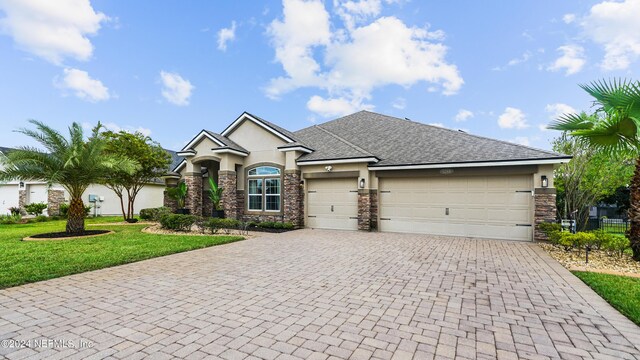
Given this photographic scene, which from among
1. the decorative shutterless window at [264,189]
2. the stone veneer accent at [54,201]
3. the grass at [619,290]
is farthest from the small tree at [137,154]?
the grass at [619,290]

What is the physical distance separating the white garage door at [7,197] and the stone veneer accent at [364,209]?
2664 centimetres

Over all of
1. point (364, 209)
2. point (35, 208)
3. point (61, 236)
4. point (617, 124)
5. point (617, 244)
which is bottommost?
point (61, 236)

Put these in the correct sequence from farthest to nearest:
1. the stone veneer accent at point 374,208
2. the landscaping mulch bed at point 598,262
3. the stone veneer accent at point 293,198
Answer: the stone veneer accent at point 293,198, the stone veneer accent at point 374,208, the landscaping mulch bed at point 598,262

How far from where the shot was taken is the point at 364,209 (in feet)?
41.7

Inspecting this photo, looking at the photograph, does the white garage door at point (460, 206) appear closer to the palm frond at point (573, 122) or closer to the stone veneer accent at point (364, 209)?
the stone veneer accent at point (364, 209)

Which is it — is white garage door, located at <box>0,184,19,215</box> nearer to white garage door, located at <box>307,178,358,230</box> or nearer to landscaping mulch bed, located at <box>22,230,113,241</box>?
landscaping mulch bed, located at <box>22,230,113,241</box>

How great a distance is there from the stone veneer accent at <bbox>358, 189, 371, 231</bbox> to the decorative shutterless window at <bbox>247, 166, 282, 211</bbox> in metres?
4.24

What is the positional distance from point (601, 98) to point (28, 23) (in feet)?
64.5

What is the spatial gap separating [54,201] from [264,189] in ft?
54.3

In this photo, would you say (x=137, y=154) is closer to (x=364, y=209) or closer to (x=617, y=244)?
(x=364, y=209)

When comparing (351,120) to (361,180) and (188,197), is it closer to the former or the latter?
(361,180)

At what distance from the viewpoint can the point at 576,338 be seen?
3.30m

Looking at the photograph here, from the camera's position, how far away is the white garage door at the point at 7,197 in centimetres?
2209

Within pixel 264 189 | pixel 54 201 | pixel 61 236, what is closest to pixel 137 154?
pixel 61 236
